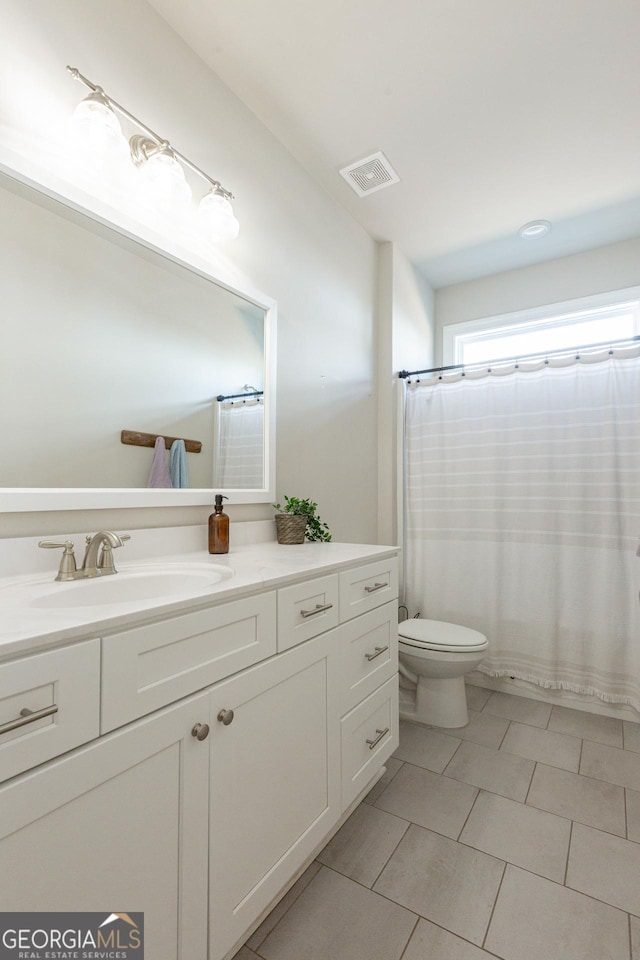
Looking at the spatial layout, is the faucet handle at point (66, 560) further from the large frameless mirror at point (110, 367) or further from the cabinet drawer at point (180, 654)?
the cabinet drawer at point (180, 654)

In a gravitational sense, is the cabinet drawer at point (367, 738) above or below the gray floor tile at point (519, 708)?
above

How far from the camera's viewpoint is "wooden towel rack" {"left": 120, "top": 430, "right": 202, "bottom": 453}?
4.34 ft

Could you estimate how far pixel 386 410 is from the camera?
270 cm

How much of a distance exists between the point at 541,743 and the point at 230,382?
2017 mm

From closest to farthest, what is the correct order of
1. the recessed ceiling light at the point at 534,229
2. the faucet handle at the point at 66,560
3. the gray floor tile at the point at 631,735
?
the faucet handle at the point at 66,560 < the gray floor tile at the point at 631,735 < the recessed ceiling light at the point at 534,229

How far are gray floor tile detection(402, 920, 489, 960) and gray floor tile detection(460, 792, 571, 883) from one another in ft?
1.06

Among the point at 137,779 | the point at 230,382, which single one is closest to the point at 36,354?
the point at 230,382

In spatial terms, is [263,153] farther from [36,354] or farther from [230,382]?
[36,354]

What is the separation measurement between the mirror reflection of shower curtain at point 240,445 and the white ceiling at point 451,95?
47.6 inches

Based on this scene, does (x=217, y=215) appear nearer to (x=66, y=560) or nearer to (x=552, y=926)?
(x=66, y=560)

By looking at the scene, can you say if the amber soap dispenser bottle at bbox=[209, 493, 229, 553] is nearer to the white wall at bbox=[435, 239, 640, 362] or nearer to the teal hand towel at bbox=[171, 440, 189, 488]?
the teal hand towel at bbox=[171, 440, 189, 488]

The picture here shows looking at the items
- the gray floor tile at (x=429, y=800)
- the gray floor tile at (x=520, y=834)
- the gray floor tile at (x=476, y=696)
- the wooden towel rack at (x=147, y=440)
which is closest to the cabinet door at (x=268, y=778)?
the gray floor tile at (x=429, y=800)

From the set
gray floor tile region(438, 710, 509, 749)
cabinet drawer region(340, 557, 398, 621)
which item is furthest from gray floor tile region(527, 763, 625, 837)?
cabinet drawer region(340, 557, 398, 621)

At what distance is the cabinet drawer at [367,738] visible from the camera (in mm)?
1355
